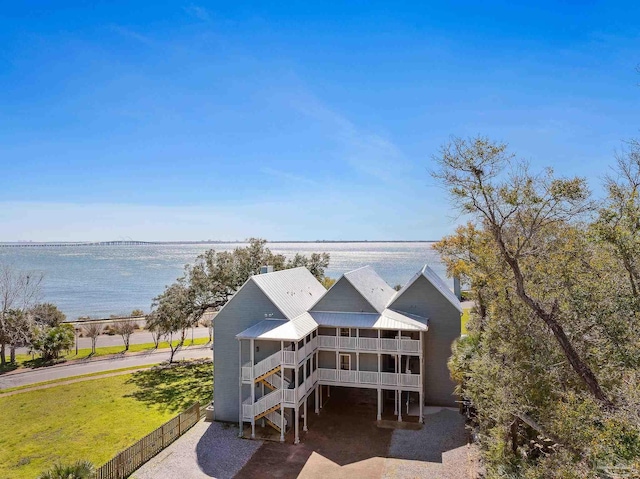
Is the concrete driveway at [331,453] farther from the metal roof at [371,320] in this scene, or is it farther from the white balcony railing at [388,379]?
the metal roof at [371,320]

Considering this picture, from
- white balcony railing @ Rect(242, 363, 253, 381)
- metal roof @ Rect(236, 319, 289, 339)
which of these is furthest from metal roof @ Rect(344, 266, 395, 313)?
white balcony railing @ Rect(242, 363, 253, 381)

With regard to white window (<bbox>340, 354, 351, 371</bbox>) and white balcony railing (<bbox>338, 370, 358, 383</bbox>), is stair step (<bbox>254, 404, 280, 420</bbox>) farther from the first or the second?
white window (<bbox>340, 354, 351, 371</bbox>)

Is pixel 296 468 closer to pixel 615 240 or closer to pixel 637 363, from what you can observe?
pixel 637 363

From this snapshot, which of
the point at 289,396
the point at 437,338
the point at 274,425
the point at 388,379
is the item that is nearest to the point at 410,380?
the point at 388,379

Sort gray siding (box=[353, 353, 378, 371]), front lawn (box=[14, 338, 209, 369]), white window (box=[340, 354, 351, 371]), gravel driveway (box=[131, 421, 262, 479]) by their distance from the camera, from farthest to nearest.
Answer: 1. front lawn (box=[14, 338, 209, 369])
2. white window (box=[340, 354, 351, 371])
3. gray siding (box=[353, 353, 378, 371])
4. gravel driveway (box=[131, 421, 262, 479])

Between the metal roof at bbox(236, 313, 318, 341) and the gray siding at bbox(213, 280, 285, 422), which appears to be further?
the gray siding at bbox(213, 280, 285, 422)

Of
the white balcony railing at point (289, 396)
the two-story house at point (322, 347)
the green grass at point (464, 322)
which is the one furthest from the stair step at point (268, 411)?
the green grass at point (464, 322)
